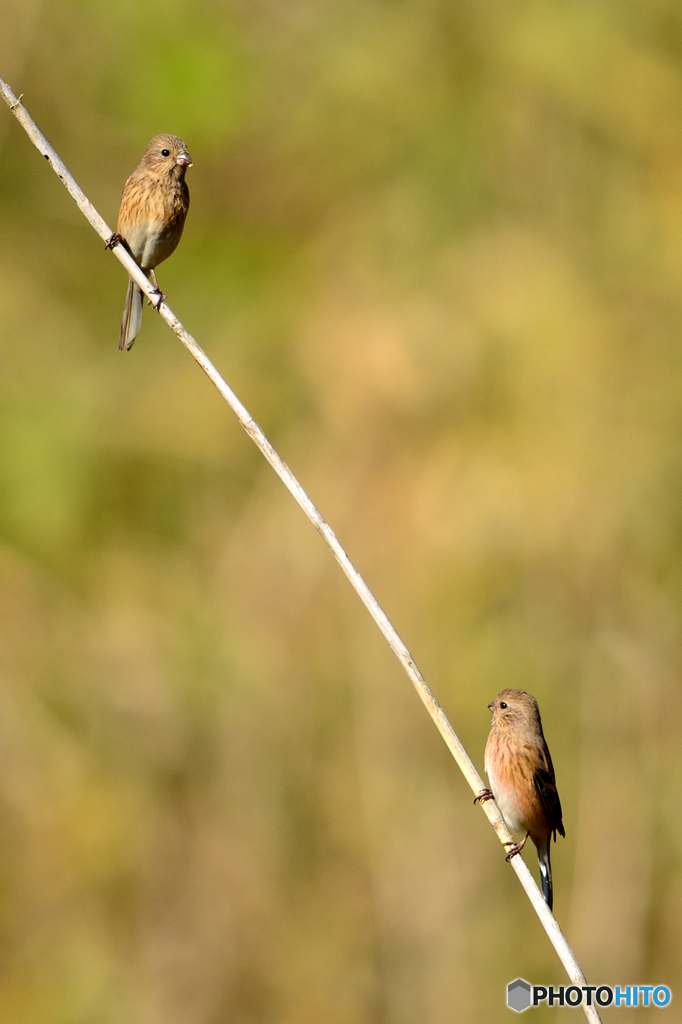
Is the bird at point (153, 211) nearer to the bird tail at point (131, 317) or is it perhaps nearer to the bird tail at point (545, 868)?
the bird tail at point (131, 317)

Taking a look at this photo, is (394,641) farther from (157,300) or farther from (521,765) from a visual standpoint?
(521,765)

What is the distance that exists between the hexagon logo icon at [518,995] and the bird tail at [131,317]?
385cm

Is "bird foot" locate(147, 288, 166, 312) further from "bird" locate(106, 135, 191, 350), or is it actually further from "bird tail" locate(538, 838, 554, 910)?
"bird tail" locate(538, 838, 554, 910)

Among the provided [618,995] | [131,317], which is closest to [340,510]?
[131,317]

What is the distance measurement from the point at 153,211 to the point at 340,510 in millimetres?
3034

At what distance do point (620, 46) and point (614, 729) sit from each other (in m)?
5.25

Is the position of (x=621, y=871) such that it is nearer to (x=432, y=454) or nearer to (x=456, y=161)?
(x=432, y=454)

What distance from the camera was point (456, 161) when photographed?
7.75 metres

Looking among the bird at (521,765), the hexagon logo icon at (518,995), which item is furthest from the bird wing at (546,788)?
the hexagon logo icon at (518,995)

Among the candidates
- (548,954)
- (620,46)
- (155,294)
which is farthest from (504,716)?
(620,46)

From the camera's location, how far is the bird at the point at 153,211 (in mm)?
4473

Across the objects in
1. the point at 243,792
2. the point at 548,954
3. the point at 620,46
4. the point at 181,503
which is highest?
the point at 620,46

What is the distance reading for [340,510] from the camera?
7.10 m

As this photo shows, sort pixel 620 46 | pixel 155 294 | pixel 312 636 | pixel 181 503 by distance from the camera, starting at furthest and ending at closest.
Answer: pixel 620 46, pixel 181 503, pixel 312 636, pixel 155 294
